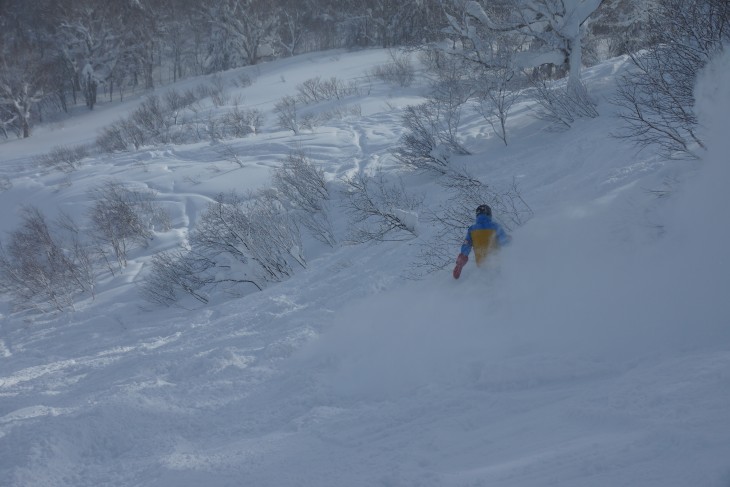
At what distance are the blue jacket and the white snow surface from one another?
0.75 ft

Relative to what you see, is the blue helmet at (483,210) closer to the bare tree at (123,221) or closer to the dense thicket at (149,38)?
the bare tree at (123,221)

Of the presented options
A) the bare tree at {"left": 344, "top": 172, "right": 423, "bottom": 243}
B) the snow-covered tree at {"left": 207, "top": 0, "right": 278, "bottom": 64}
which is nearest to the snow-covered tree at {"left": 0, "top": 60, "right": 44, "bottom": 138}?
the snow-covered tree at {"left": 207, "top": 0, "right": 278, "bottom": 64}

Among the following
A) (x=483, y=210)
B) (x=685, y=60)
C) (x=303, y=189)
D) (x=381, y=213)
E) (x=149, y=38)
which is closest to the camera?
(x=483, y=210)

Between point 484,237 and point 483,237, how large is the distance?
0.01m

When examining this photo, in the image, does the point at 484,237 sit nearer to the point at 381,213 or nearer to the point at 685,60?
the point at 685,60

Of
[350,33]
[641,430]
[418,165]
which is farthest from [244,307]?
[350,33]

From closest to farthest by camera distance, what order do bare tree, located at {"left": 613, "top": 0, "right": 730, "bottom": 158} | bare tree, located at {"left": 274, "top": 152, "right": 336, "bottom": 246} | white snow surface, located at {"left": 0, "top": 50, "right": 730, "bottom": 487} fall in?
white snow surface, located at {"left": 0, "top": 50, "right": 730, "bottom": 487}
bare tree, located at {"left": 613, "top": 0, "right": 730, "bottom": 158}
bare tree, located at {"left": 274, "top": 152, "right": 336, "bottom": 246}

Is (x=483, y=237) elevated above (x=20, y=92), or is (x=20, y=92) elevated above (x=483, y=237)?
(x=20, y=92)

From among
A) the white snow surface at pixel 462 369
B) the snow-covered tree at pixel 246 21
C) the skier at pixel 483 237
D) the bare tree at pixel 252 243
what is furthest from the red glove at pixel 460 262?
the snow-covered tree at pixel 246 21

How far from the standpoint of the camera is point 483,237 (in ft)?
20.8

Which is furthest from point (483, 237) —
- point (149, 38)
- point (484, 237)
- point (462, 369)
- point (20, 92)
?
point (149, 38)

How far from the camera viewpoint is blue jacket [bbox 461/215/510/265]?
20.6 feet

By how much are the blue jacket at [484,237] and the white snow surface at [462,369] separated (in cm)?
23

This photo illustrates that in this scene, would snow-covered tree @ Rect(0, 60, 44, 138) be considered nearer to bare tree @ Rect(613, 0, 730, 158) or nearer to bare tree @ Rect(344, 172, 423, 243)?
bare tree @ Rect(344, 172, 423, 243)
